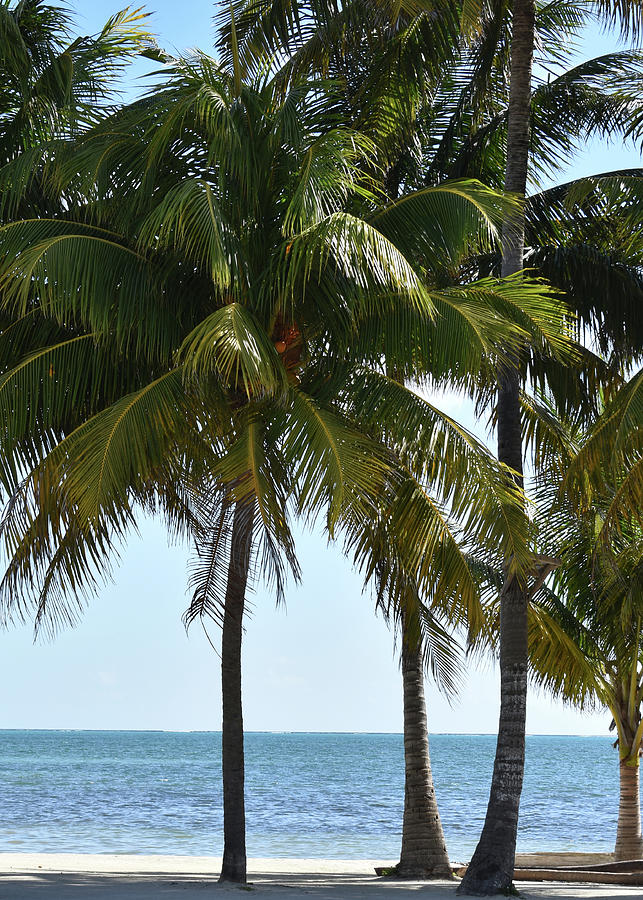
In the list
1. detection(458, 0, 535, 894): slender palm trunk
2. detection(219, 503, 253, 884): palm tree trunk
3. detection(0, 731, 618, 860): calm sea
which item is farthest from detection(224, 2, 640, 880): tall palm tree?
detection(0, 731, 618, 860): calm sea

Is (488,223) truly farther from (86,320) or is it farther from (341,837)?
(341,837)

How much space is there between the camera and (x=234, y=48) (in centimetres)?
956

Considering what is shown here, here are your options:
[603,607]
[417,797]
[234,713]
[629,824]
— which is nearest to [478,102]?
[603,607]

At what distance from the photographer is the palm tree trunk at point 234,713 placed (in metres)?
9.55

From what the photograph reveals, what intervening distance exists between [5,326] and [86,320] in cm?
144

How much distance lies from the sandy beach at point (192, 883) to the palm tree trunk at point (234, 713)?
1.06 feet

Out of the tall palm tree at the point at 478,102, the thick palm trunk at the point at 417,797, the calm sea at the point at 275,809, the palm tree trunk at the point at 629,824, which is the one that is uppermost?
the tall palm tree at the point at 478,102

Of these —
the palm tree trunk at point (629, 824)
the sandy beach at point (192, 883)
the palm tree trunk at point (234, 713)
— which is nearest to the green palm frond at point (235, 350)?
the palm tree trunk at point (234, 713)

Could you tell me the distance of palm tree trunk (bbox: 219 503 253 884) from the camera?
31.3ft

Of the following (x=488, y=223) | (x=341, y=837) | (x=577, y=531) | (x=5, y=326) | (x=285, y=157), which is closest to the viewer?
(x=488, y=223)

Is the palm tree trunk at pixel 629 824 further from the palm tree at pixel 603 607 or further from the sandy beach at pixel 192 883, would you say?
the sandy beach at pixel 192 883

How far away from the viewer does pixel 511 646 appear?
9.32m

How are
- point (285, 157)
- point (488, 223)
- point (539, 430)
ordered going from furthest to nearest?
point (539, 430)
point (285, 157)
point (488, 223)

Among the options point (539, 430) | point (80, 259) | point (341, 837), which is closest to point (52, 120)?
point (80, 259)
